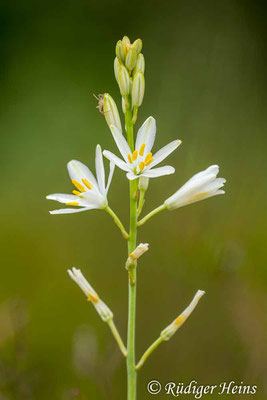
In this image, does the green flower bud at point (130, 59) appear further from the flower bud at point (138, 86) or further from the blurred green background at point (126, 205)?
Answer: the blurred green background at point (126, 205)

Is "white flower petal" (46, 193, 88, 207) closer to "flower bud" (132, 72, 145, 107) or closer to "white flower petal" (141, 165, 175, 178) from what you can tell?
"white flower petal" (141, 165, 175, 178)

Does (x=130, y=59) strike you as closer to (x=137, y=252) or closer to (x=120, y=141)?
(x=120, y=141)

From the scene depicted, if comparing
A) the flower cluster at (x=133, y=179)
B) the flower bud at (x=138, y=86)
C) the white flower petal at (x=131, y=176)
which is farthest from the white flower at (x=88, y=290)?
the flower bud at (x=138, y=86)

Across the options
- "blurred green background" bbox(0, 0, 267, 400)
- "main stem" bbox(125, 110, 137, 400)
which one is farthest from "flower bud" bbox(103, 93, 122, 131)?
"blurred green background" bbox(0, 0, 267, 400)

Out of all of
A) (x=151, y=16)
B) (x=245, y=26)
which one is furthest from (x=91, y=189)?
(x=151, y=16)

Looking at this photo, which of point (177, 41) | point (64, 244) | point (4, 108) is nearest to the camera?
point (64, 244)

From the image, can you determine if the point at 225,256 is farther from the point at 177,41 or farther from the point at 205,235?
the point at 177,41
